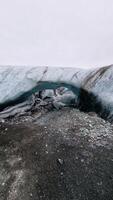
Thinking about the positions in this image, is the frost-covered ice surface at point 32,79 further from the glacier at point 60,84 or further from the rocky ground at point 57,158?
the rocky ground at point 57,158

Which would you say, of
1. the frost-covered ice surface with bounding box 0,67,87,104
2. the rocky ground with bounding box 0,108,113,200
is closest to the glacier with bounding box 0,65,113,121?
the frost-covered ice surface with bounding box 0,67,87,104

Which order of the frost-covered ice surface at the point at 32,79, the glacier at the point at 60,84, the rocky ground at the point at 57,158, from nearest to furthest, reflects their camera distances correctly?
the rocky ground at the point at 57,158, the glacier at the point at 60,84, the frost-covered ice surface at the point at 32,79

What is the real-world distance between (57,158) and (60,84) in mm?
3440

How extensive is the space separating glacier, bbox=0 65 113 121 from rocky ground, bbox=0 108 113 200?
68 cm

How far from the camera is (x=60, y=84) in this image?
31.3 feet

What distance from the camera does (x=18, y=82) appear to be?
9.79 metres

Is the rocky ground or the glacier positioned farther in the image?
the glacier

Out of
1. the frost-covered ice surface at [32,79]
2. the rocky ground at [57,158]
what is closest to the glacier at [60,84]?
the frost-covered ice surface at [32,79]

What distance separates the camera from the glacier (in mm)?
8695

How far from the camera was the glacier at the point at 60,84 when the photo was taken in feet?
28.5

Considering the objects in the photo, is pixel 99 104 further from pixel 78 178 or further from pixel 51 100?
pixel 78 178

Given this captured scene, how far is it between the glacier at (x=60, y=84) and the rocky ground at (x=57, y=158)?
0.68 meters

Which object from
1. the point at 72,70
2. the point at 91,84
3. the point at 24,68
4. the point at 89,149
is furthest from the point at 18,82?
the point at 89,149

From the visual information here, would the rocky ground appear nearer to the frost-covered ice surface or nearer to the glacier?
the glacier
